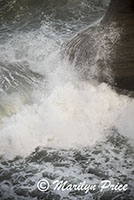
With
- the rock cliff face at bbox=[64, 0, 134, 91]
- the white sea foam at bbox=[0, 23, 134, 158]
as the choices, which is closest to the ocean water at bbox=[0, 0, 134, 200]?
the white sea foam at bbox=[0, 23, 134, 158]

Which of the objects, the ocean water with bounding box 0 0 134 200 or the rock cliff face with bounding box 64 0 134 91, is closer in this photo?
the ocean water with bounding box 0 0 134 200

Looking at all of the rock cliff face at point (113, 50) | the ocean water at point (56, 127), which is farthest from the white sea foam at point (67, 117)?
the rock cliff face at point (113, 50)

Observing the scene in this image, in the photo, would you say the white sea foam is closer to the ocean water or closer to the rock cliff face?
the ocean water

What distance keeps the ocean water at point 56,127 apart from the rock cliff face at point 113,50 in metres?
0.32

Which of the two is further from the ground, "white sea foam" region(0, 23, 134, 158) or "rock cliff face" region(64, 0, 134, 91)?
"rock cliff face" region(64, 0, 134, 91)

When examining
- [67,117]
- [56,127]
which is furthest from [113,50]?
[56,127]

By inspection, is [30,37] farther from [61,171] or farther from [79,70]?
[61,171]

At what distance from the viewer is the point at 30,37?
9.77 meters

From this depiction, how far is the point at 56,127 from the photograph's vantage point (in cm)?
634

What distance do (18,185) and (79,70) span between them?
349 cm

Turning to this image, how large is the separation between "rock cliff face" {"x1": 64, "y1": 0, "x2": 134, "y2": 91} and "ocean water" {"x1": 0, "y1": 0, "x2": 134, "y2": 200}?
12.7 inches

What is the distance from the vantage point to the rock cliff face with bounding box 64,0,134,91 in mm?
6473

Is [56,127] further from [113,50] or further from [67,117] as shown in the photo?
[113,50]

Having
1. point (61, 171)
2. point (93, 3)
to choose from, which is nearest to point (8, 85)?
point (61, 171)
